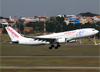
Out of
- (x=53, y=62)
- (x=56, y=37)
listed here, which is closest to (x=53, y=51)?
(x=56, y=37)

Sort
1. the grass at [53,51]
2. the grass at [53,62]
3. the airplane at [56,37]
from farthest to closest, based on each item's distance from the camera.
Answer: the airplane at [56,37]
the grass at [53,51]
the grass at [53,62]

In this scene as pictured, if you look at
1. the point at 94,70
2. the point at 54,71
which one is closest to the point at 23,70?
the point at 54,71

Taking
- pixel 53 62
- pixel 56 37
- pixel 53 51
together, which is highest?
pixel 56 37

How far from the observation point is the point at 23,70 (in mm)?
31594

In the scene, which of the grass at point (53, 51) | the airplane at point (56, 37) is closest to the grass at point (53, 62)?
the grass at point (53, 51)

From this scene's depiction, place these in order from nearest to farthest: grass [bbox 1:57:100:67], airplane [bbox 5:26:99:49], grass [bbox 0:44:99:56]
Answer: grass [bbox 1:57:100:67], grass [bbox 0:44:99:56], airplane [bbox 5:26:99:49]

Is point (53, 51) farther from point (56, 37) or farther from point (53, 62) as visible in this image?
point (53, 62)

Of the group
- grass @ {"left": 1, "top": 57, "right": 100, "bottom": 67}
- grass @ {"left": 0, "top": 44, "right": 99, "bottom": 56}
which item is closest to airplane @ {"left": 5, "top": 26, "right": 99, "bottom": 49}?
grass @ {"left": 0, "top": 44, "right": 99, "bottom": 56}

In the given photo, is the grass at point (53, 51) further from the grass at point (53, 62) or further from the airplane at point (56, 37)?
the grass at point (53, 62)

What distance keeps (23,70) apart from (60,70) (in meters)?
4.18

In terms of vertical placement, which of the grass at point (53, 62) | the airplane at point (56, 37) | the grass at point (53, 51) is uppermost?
the airplane at point (56, 37)

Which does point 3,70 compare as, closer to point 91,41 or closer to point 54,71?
point 54,71

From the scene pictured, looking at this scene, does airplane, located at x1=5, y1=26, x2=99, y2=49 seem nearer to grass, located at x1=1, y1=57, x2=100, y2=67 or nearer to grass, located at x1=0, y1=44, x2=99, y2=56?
grass, located at x1=0, y1=44, x2=99, y2=56

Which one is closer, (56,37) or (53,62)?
(53,62)
